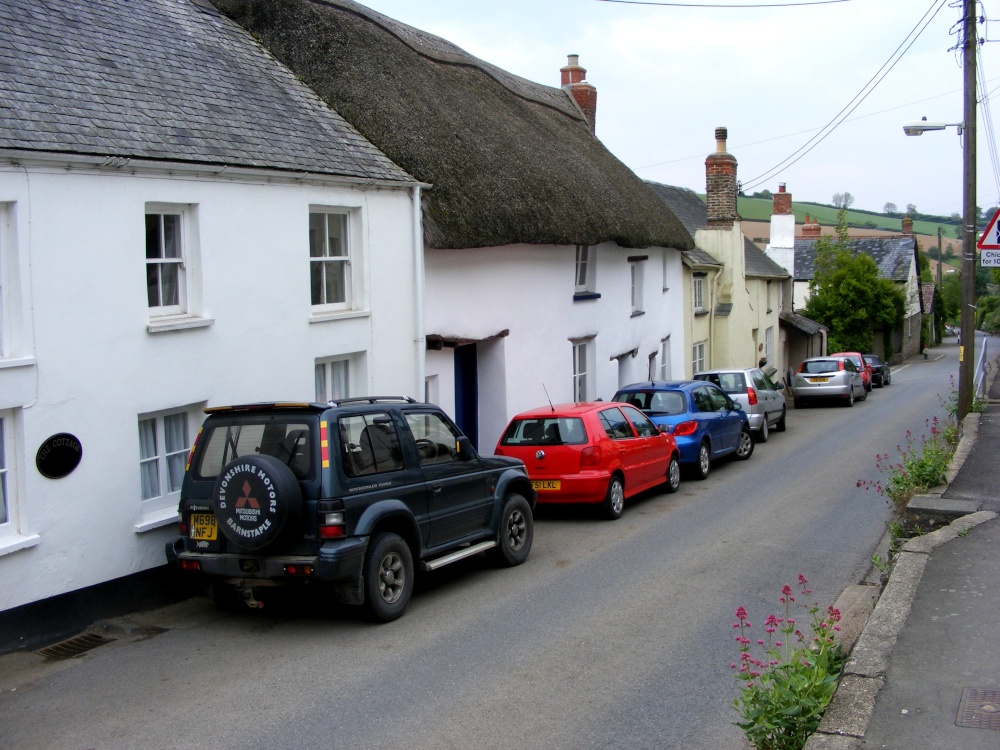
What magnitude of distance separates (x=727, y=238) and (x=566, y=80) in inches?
289

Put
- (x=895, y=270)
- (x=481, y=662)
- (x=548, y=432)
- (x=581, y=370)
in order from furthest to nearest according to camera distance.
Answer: (x=895, y=270) < (x=581, y=370) < (x=548, y=432) < (x=481, y=662)

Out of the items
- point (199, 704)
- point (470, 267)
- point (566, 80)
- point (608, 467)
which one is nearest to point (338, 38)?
point (470, 267)

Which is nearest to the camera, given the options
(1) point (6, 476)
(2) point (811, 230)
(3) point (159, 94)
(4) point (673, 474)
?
(1) point (6, 476)

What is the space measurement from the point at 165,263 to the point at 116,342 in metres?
1.17

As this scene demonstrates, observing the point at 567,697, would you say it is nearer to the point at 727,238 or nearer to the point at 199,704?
the point at 199,704

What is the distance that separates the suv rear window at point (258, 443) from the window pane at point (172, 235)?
86.8 inches

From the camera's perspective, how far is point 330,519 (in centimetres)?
805

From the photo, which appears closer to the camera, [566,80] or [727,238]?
[566,80]

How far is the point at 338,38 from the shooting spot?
14945mm

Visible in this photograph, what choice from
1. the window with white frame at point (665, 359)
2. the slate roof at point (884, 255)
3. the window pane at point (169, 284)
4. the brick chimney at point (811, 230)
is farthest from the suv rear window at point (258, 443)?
the brick chimney at point (811, 230)

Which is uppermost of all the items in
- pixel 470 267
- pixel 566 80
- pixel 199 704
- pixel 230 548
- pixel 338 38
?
pixel 566 80

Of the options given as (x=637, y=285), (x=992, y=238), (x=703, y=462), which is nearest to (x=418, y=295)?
(x=703, y=462)

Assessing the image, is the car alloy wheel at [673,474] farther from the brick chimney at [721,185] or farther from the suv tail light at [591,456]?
the brick chimney at [721,185]

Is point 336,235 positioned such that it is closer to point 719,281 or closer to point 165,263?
point 165,263
